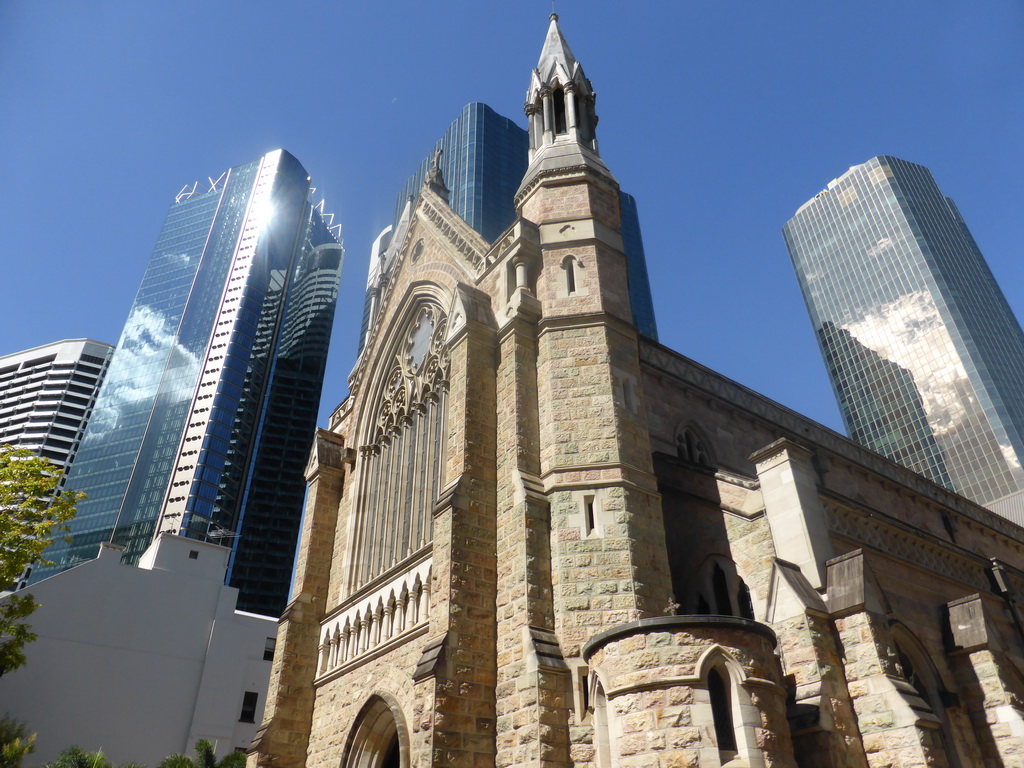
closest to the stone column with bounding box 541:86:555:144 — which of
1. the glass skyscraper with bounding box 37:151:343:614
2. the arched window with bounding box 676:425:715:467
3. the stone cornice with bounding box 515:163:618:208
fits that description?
the stone cornice with bounding box 515:163:618:208

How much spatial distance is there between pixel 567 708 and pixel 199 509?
279 feet

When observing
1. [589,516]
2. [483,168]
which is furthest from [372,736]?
[483,168]

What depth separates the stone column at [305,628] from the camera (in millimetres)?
18406

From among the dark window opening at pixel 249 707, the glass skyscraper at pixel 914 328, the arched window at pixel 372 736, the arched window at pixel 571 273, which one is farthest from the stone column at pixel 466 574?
the glass skyscraper at pixel 914 328

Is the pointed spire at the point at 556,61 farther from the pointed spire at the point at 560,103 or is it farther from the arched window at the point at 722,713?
the arched window at the point at 722,713

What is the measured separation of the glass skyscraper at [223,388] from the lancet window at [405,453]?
6551 centimetres

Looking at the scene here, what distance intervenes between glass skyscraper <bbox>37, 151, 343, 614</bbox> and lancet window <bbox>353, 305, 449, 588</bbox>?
65.5m

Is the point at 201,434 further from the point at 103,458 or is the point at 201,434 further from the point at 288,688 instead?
the point at 288,688

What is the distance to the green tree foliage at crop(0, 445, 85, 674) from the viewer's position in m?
15.8

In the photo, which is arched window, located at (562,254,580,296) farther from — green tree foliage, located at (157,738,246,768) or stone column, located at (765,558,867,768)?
green tree foliage, located at (157,738,246,768)

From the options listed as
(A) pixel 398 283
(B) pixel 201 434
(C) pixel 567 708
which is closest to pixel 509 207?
(B) pixel 201 434

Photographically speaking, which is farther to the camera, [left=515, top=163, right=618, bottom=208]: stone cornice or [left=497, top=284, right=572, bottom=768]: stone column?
[left=515, top=163, right=618, bottom=208]: stone cornice

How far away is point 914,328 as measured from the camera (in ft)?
297

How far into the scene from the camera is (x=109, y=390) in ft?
323
